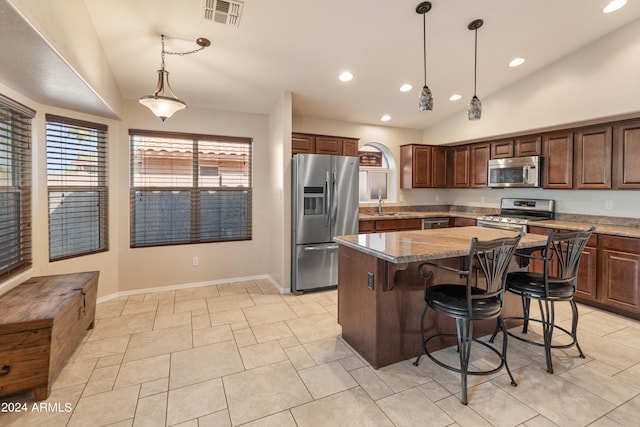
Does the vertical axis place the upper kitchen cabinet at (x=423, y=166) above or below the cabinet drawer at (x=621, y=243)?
above

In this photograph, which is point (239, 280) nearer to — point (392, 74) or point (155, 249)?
point (155, 249)

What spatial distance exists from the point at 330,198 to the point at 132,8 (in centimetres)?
274

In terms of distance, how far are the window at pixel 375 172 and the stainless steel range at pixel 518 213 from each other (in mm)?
1638

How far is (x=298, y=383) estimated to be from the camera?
221 cm

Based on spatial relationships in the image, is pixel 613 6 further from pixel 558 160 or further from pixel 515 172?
pixel 515 172

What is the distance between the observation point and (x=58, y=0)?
200cm

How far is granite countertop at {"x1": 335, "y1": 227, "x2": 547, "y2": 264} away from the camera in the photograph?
81.4 inches

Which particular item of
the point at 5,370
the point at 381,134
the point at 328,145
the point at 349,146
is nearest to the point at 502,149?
the point at 381,134

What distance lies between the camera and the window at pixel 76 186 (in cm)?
327

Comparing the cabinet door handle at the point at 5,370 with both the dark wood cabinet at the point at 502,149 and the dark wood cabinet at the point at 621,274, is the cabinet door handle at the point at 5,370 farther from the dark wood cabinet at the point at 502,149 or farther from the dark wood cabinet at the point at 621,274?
the dark wood cabinet at the point at 502,149

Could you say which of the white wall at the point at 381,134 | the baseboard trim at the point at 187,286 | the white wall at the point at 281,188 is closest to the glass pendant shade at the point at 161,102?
the white wall at the point at 281,188

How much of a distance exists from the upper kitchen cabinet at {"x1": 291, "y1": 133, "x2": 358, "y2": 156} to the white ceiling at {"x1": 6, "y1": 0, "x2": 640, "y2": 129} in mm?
476

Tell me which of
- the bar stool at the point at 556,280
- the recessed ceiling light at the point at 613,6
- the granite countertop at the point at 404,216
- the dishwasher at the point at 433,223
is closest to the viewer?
the bar stool at the point at 556,280

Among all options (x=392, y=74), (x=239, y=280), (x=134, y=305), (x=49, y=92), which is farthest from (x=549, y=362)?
(x=49, y=92)
